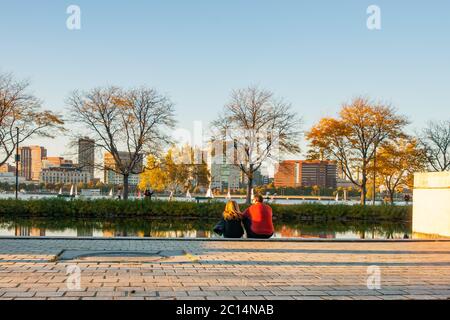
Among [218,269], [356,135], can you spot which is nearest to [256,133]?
[356,135]

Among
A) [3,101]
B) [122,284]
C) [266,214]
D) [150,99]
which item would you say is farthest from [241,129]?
[122,284]

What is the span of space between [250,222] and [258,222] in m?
0.22

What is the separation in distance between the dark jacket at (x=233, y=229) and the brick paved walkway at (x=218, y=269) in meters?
0.94

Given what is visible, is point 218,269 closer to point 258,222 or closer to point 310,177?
point 258,222

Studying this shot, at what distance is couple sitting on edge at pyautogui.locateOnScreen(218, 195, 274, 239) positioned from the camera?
14.5m

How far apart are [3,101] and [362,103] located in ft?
78.8

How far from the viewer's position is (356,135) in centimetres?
3844

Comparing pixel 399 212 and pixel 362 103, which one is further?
pixel 362 103

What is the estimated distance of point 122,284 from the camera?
7320 millimetres

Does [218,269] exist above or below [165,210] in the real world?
above

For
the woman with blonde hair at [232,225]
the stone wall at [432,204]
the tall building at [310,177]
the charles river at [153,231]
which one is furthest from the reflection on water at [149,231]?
the tall building at [310,177]

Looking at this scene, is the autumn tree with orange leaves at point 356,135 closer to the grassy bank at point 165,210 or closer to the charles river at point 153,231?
the grassy bank at point 165,210

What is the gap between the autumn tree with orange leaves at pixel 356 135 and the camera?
37.4m
